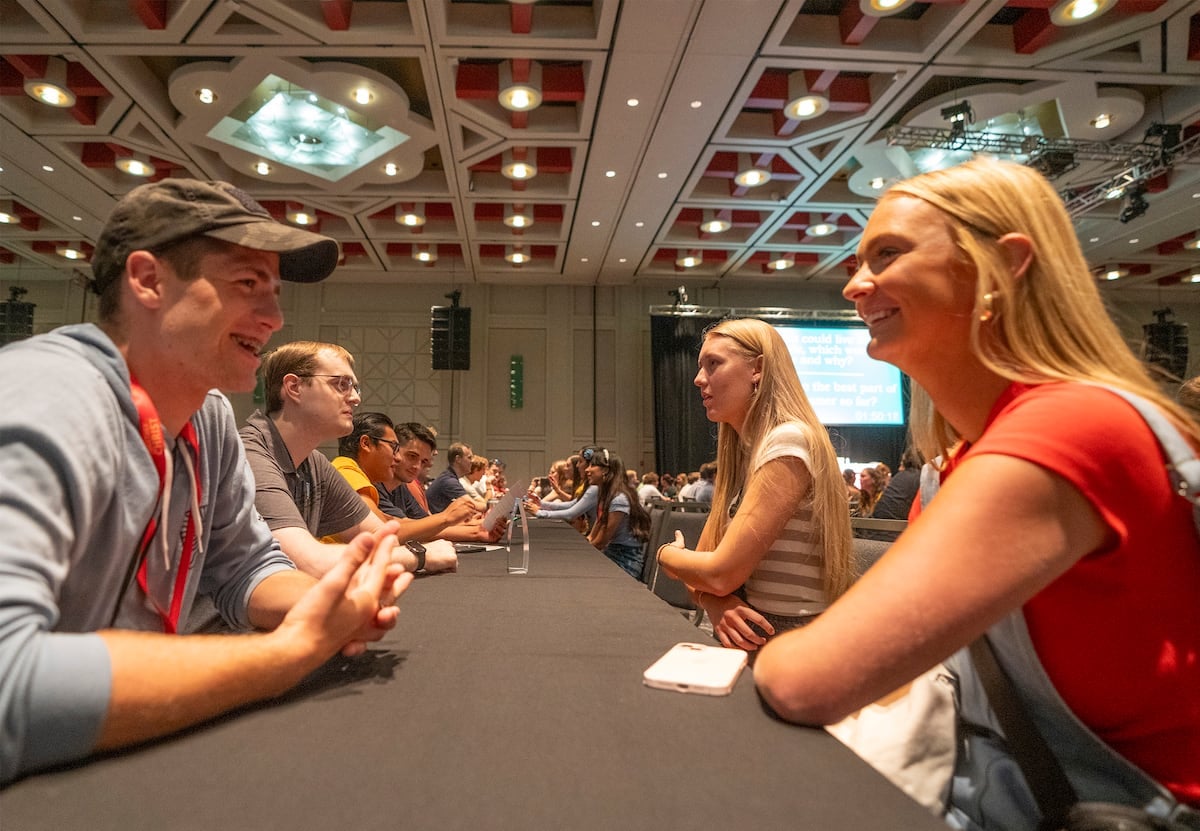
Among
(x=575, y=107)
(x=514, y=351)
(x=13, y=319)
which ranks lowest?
(x=514, y=351)

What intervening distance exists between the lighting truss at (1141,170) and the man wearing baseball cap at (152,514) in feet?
23.9

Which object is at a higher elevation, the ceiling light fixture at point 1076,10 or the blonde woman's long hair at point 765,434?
the ceiling light fixture at point 1076,10

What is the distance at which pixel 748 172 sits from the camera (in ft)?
25.4

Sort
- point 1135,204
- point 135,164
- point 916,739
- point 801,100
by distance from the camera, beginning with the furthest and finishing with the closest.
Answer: point 135,164 → point 1135,204 → point 801,100 → point 916,739

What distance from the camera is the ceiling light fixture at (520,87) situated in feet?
19.9

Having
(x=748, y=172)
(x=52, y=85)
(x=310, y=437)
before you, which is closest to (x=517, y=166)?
(x=748, y=172)

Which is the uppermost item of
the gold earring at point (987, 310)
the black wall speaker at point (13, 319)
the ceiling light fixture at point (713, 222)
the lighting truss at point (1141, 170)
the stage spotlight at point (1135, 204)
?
the ceiling light fixture at point (713, 222)

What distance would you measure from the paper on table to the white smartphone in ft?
4.35

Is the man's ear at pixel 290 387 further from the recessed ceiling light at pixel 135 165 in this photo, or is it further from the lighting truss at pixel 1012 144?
the recessed ceiling light at pixel 135 165

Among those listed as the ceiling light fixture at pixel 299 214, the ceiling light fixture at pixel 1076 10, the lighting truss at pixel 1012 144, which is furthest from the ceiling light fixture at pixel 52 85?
Answer: the ceiling light fixture at pixel 1076 10

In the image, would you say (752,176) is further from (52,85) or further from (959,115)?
(52,85)

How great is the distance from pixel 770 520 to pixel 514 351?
10.7m

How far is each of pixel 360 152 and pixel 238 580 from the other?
7.20 meters

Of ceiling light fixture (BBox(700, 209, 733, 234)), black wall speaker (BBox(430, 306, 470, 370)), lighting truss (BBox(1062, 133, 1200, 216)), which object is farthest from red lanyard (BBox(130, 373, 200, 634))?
black wall speaker (BBox(430, 306, 470, 370))
